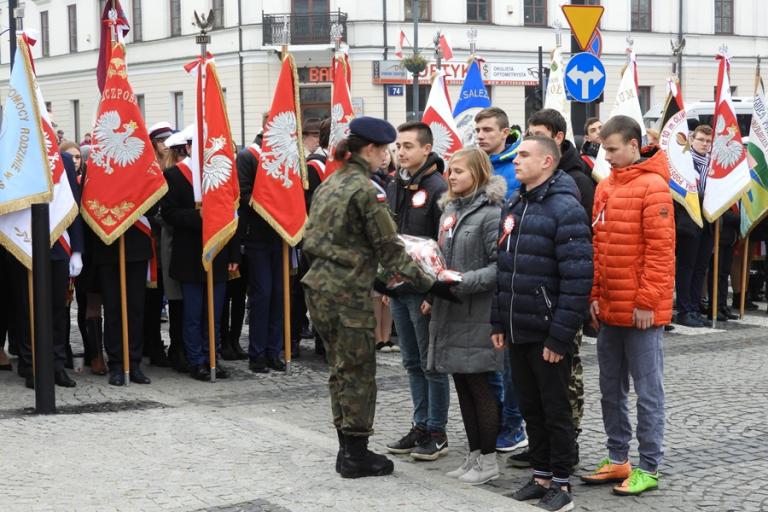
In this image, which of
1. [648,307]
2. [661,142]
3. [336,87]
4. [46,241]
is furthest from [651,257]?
[661,142]

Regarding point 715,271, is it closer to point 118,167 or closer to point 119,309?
point 119,309

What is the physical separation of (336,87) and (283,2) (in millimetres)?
31872

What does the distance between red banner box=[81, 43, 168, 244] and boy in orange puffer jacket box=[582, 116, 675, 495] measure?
4.23 m

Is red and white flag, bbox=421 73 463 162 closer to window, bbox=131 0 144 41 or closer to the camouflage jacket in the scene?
the camouflage jacket

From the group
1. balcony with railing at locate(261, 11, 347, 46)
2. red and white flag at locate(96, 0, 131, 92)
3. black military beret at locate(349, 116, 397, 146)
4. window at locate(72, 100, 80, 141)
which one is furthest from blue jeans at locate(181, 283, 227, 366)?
window at locate(72, 100, 80, 141)

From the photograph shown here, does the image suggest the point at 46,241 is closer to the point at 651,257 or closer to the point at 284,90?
the point at 284,90

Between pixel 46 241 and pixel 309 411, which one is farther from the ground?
pixel 46 241

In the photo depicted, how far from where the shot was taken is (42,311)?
7906 millimetres

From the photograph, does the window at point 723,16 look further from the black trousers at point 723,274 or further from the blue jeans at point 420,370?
A: the blue jeans at point 420,370

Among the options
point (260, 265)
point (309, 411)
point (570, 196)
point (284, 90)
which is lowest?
point (309, 411)

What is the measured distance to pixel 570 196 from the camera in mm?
5844

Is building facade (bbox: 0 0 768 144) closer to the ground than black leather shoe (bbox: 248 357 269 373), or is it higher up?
higher up

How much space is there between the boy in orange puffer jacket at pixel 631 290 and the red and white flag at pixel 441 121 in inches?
252

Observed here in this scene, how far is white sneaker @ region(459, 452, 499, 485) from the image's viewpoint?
6.31 meters
